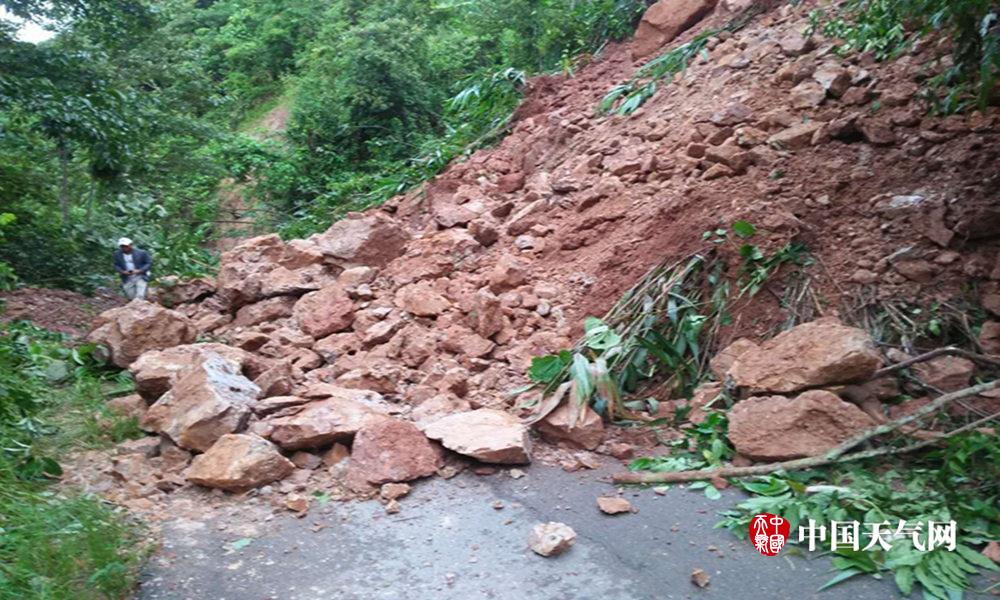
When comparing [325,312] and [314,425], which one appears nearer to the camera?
[314,425]

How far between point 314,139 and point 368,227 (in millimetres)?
6018

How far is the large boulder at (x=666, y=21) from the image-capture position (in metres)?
8.79

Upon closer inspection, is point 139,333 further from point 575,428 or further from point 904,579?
point 904,579

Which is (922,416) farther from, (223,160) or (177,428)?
(223,160)

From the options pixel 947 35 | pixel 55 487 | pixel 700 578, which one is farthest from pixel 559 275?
pixel 55 487

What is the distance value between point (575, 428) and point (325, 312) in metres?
2.69

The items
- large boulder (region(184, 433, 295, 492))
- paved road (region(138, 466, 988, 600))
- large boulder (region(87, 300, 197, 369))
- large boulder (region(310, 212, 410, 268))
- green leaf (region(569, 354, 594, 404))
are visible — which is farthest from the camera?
large boulder (region(310, 212, 410, 268))

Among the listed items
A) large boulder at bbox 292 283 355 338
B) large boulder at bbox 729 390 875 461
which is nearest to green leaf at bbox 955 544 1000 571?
large boulder at bbox 729 390 875 461

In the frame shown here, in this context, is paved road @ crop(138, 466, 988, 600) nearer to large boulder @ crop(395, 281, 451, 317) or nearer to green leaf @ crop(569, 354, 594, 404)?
green leaf @ crop(569, 354, 594, 404)

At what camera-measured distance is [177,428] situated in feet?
14.9

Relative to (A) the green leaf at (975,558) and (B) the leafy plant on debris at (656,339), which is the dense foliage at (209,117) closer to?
(B) the leafy plant on debris at (656,339)

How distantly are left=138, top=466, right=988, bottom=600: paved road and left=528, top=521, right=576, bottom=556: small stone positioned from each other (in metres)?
0.04

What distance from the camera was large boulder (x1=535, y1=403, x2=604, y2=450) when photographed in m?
4.48

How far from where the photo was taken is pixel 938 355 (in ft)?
13.4
